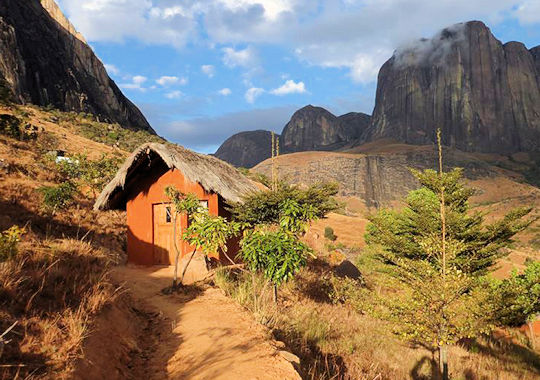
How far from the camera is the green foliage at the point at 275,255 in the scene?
24.1ft

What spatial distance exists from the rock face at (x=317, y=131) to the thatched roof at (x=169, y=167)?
133 m

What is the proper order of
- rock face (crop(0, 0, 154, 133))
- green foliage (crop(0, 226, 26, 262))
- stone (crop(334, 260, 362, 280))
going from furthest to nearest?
rock face (crop(0, 0, 154, 133)) < stone (crop(334, 260, 362, 280)) < green foliage (crop(0, 226, 26, 262))

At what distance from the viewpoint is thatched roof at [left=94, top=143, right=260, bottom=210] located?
12062mm

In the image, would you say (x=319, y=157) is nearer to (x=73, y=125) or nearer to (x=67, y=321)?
(x=73, y=125)

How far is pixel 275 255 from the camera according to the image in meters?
7.43

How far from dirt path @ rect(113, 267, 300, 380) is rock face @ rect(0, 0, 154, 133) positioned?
51.4 metres

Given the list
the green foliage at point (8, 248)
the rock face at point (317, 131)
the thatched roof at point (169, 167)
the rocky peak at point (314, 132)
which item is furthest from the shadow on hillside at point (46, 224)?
the rock face at point (317, 131)

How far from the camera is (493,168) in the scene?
8112 centimetres

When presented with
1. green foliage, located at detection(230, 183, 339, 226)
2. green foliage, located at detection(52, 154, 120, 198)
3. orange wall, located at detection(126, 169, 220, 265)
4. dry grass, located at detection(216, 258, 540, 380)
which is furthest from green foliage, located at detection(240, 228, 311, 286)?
green foliage, located at detection(52, 154, 120, 198)

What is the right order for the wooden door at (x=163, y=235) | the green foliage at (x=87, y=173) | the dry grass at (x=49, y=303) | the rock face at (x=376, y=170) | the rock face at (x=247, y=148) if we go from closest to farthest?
the dry grass at (x=49, y=303) → the wooden door at (x=163, y=235) → the green foliage at (x=87, y=173) → the rock face at (x=376, y=170) → the rock face at (x=247, y=148)

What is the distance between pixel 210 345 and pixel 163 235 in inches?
320

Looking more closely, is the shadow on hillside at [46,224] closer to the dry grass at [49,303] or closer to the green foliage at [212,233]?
the dry grass at [49,303]

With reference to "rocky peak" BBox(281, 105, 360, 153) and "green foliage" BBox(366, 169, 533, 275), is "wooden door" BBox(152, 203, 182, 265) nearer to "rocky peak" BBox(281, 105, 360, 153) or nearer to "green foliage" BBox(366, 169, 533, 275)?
"green foliage" BBox(366, 169, 533, 275)

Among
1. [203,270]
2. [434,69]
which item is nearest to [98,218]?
[203,270]
